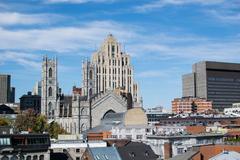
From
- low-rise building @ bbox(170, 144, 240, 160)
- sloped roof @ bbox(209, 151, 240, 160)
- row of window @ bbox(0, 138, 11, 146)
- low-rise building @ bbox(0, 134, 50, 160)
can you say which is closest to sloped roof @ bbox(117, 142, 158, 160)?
low-rise building @ bbox(170, 144, 240, 160)

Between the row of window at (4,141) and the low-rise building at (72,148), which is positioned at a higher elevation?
the row of window at (4,141)

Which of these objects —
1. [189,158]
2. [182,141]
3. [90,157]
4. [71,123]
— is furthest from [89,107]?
[189,158]

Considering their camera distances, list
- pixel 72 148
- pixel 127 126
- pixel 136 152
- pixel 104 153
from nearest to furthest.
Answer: pixel 104 153 < pixel 136 152 < pixel 72 148 < pixel 127 126

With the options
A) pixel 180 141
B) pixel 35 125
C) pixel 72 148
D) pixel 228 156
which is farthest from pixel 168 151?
pixel 35 125

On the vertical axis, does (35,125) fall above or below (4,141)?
above

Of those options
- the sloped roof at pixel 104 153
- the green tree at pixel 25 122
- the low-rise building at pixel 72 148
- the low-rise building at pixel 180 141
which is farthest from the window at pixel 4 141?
the green tree at pixel 25 122

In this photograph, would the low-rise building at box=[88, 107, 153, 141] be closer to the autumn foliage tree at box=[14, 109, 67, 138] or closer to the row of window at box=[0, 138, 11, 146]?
the autumn foliage tree at box=[14, 109, 67, 138]

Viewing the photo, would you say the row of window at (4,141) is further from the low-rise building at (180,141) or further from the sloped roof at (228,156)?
the sloped roof at (228,156)

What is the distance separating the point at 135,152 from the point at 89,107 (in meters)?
102

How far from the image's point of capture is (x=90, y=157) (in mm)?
86500

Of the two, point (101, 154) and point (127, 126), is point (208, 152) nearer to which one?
point (101, 154)

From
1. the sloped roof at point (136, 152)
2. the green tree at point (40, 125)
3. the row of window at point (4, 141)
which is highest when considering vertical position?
the green tree at point (40, 125)

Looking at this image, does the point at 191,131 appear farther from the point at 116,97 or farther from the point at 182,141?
the point at 116,97

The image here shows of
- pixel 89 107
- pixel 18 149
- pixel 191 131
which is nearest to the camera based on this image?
pixel 18 149
